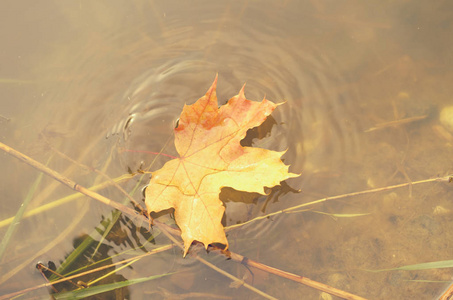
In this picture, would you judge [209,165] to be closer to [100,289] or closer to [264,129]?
[264,129]

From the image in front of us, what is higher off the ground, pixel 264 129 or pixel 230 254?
pixel 264 129

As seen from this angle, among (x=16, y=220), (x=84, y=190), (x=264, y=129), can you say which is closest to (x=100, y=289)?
(x=84, y=190)

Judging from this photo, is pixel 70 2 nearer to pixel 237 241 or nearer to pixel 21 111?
pixel 21 111

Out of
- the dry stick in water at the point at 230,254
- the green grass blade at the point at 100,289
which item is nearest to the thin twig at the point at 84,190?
the dry stick in water at the point at 230,254

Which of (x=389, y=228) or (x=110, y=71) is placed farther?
(x=110, y=71)

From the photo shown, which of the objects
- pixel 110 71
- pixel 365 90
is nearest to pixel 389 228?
pixel 365 90

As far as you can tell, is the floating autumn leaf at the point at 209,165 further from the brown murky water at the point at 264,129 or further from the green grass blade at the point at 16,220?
the green grass blade at the point at 16,220
